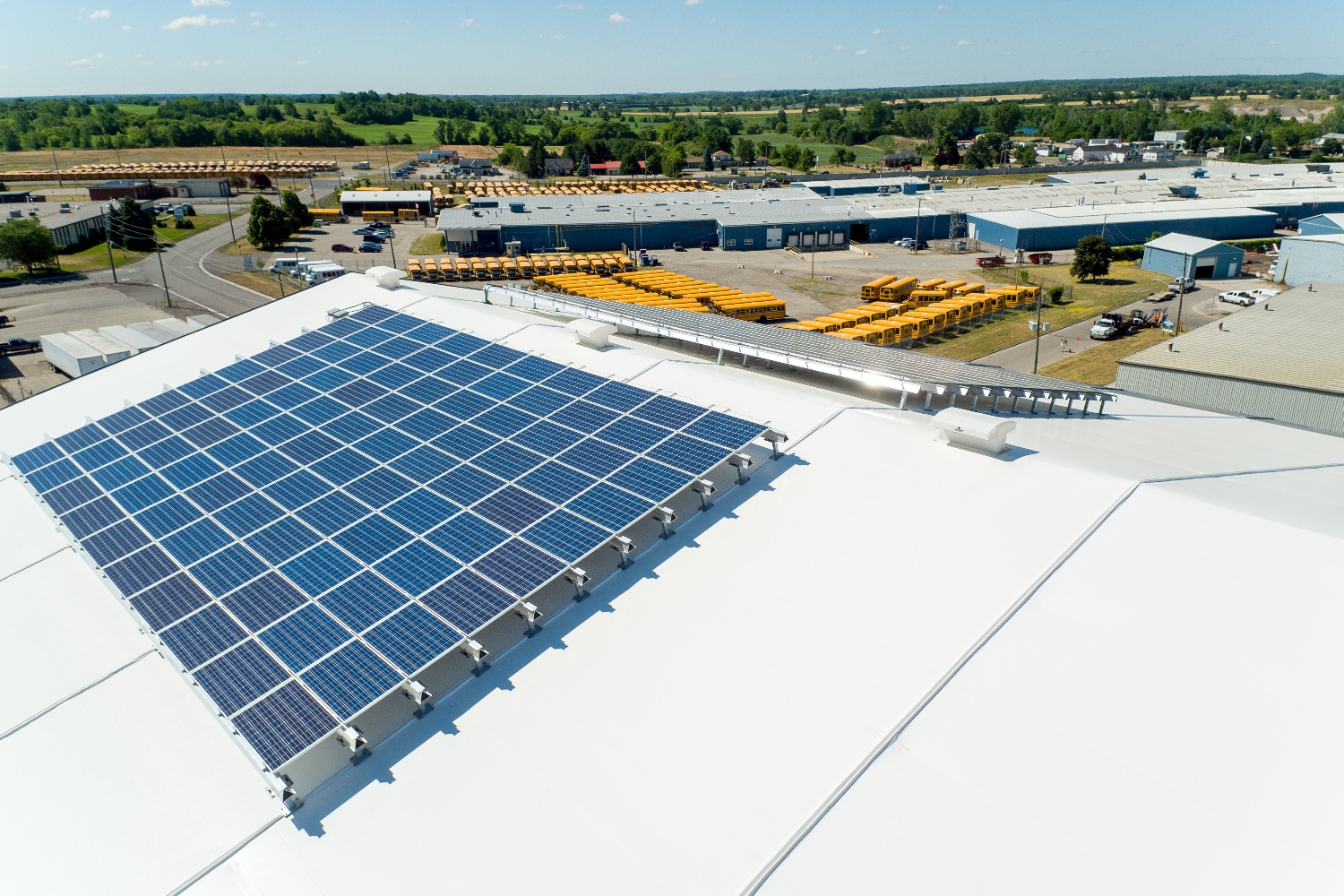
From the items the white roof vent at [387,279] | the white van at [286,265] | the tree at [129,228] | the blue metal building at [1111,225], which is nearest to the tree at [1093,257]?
the blue metal building at [1111,225]

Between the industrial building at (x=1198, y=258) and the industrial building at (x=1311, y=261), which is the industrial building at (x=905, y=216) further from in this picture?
the industrial building at (x=1311, y=261)

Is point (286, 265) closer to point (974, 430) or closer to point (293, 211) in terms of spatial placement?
point (293, 211)

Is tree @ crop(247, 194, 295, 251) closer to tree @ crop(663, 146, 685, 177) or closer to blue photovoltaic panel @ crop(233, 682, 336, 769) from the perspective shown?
tree @ crop(663, 146, 685, 177)

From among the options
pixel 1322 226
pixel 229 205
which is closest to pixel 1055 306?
pixel 1322 226

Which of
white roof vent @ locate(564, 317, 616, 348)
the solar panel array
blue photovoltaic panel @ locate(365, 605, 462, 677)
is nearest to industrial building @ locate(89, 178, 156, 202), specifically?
the solar panel array

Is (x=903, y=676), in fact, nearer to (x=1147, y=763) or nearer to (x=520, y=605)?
(x=1147, y=763)

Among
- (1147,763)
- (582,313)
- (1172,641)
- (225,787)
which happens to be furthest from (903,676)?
(582,313)
